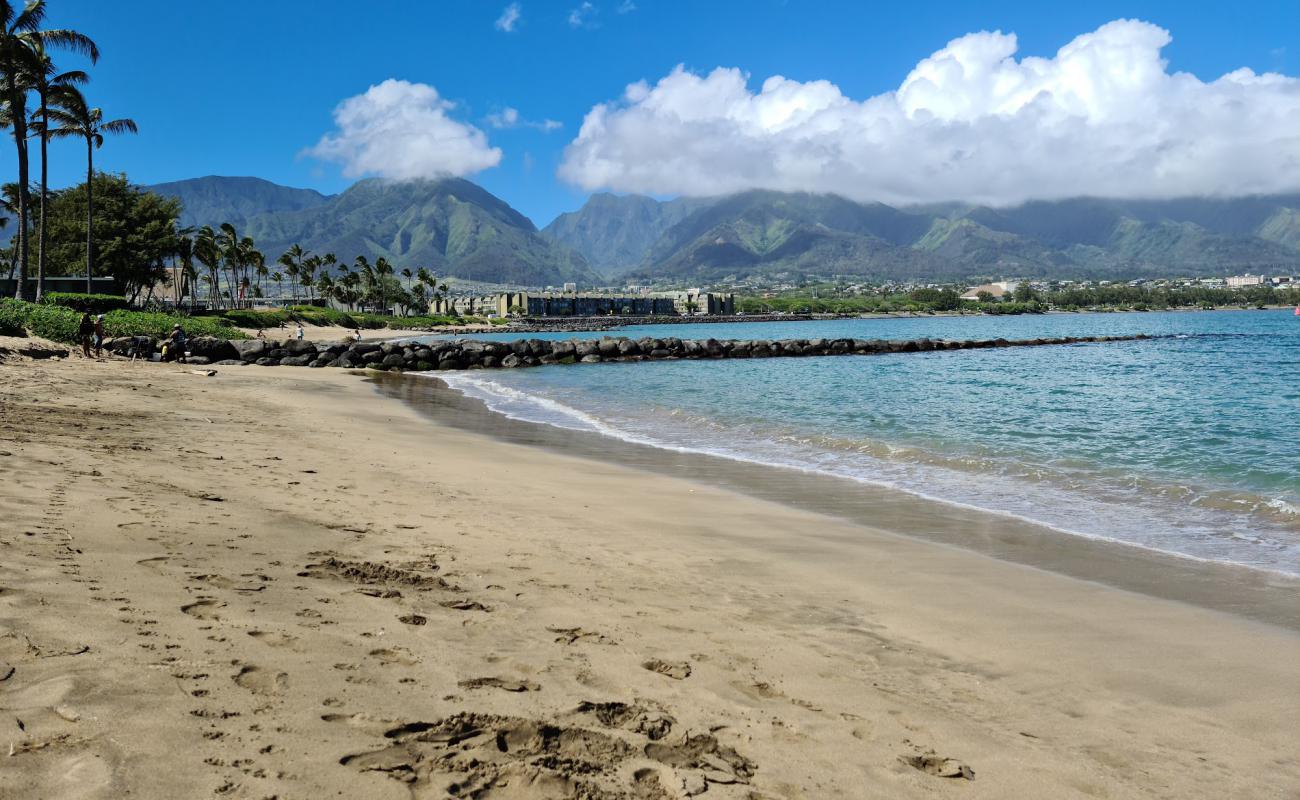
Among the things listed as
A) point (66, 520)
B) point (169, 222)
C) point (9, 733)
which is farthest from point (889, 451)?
point (169, 222)

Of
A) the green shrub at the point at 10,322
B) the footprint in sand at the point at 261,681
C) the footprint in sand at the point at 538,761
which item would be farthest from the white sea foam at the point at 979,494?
the green shrub at the point at 10,322

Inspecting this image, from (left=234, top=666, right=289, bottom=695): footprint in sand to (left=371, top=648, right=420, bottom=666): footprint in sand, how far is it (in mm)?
550

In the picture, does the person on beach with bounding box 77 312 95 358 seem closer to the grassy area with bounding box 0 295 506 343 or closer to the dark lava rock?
the grassy area with bounding box 0 295 506 343

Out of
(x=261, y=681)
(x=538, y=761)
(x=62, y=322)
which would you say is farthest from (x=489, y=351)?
(x=538, y=761)

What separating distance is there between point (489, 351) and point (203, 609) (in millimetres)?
49238

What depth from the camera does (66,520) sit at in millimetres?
6285

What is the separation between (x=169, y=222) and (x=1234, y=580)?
81.1 metres

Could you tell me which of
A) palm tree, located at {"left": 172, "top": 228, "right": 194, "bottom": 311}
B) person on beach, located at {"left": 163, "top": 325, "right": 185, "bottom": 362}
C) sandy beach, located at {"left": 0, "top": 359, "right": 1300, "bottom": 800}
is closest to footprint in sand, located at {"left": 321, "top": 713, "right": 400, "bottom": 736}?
sandy beach, located at {"left": 0, "top": 359, "right": 1300, "bottom": 800}

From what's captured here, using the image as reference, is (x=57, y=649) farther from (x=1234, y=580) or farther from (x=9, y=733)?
(x=1234, y=580)

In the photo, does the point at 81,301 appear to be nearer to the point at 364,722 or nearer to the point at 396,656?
the point at 396,656

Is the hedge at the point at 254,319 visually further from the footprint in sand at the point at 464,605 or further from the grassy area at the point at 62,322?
the footprint in sand at the point at 464,605

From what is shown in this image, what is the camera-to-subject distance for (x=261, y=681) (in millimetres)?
3934

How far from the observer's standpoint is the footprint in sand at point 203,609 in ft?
15.4

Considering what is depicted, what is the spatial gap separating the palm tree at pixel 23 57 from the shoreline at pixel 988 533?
38.3 meters
